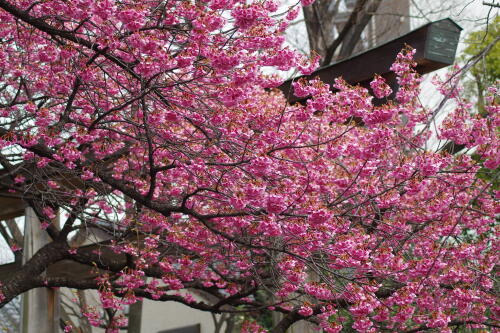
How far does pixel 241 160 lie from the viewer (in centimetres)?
432

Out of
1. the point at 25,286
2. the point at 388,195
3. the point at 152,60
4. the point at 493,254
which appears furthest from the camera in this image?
the point at 25,286

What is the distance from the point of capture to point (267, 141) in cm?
486

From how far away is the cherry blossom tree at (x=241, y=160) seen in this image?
13.4ft

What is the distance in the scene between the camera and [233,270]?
748 cm

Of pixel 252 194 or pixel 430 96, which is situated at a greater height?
pixel 430 96

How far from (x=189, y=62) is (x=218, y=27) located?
36 cm

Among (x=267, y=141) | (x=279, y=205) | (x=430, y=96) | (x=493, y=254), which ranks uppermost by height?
(x=430, y=96)

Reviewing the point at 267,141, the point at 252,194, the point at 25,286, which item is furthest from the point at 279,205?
the point at 25,286

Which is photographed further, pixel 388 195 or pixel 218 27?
pixel 388 195

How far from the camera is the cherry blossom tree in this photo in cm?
409

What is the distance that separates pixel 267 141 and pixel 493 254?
2458 millimetres

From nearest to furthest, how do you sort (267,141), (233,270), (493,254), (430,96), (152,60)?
(152,60) < (267,141) < (493,254) < (233,270) < (430,96)

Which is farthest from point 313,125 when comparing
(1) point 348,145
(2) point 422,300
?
(2) point 422,300

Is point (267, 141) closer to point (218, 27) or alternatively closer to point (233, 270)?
point (218, 27)
